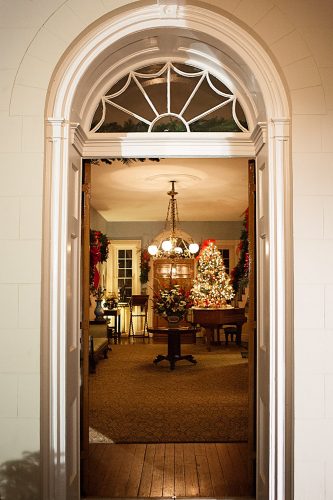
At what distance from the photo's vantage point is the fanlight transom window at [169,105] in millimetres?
3729

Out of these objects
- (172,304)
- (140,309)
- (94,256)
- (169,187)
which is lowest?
(140,309)

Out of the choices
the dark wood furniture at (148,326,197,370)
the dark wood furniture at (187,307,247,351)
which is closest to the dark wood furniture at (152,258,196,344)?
the dark wood furniture at (187,307,247,351)

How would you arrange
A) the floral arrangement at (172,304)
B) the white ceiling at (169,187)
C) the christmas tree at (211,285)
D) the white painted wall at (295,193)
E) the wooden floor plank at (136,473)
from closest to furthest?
the white painted wall at (295,193)
the wooden floor plank at (136,473)
the white ceiling at (169,187)
the floral arrangement at (172,304)
the christmas tree at (211,285)

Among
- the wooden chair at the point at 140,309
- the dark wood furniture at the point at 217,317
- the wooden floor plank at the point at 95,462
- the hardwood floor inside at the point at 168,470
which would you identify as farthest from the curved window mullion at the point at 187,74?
the wooden chair at the point at 140,309

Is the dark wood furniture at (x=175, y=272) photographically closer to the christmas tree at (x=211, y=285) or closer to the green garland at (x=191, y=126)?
the christmas tree at (x=211, y=285)

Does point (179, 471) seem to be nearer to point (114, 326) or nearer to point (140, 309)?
point (114, 326)

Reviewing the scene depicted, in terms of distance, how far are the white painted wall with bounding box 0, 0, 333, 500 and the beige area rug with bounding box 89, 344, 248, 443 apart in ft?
7.93

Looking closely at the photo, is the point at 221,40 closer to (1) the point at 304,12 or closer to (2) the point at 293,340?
(1) the point at 304,12

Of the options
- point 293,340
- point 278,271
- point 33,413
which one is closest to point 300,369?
point 293,340

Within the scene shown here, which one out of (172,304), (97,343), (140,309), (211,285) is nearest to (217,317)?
(211,285)

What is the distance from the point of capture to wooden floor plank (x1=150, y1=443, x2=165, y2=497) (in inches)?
158

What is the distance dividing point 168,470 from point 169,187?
6.44 metres

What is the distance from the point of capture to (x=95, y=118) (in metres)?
3.78

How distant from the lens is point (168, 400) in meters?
6.98
